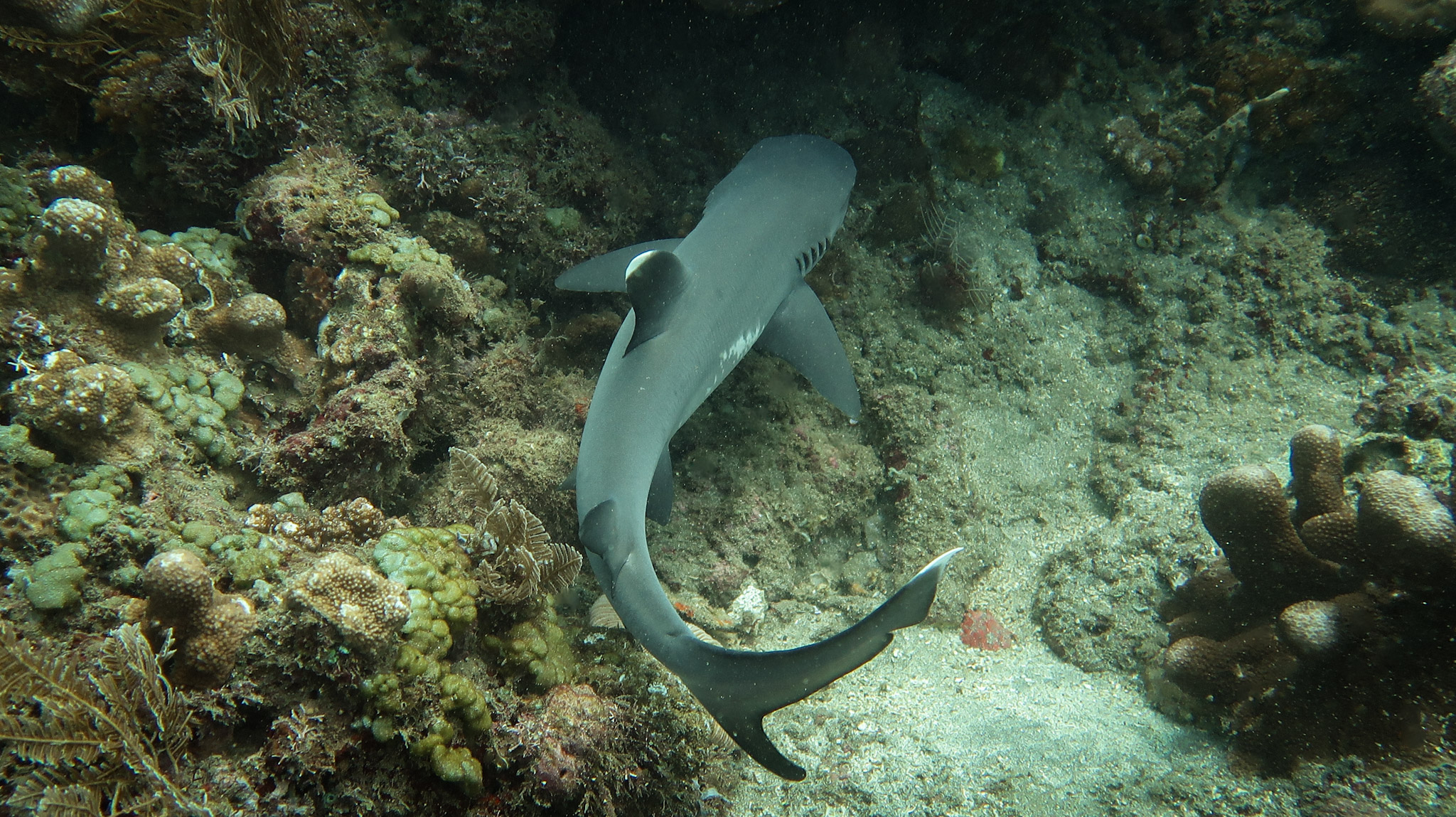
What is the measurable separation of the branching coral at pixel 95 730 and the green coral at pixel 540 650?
3.26ft

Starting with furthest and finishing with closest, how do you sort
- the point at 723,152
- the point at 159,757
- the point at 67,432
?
the point at 723,152 < the point at 67,432 < the point at 159,757

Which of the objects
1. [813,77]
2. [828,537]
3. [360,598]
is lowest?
[828,537]

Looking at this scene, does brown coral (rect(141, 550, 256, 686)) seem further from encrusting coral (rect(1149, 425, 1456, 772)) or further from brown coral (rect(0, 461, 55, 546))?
encrusting coral (rect(1149, 425, 1456, 772))

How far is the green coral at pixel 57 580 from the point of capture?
205cm

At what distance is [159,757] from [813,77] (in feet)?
21.7

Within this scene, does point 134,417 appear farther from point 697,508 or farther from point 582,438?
point 697,508


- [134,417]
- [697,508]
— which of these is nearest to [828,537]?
[697,508]

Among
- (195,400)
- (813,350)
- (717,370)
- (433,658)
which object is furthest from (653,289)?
(195,400)

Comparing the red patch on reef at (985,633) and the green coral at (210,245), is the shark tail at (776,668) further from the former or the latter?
the green coral at (210,245)

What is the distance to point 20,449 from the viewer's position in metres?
2.28

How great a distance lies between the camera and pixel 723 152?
557cm

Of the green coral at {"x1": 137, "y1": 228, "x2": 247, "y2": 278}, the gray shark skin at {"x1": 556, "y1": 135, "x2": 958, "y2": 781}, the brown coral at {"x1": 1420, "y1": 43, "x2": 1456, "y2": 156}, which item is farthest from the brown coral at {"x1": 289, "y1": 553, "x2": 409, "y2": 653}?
the brown coral at {"x1": 1420, "y1": 43, "x2": 1456, "y2": 156}

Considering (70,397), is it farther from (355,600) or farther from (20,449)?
(355,600)

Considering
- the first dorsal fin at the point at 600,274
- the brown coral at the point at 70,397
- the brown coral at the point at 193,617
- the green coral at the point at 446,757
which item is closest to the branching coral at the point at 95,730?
the brown coral at the point at 193,617
